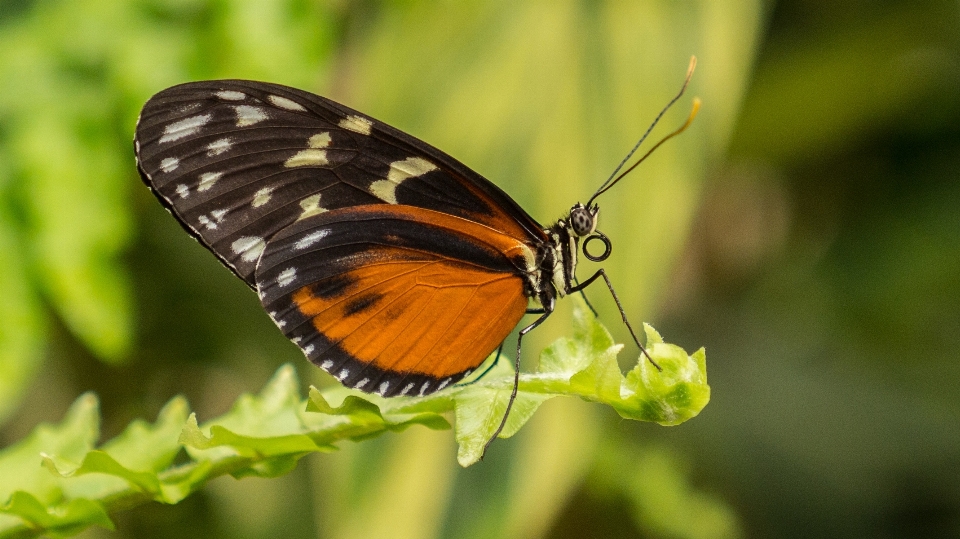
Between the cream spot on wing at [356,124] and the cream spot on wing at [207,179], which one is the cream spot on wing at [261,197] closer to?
the cream spot on wing at [207,179]

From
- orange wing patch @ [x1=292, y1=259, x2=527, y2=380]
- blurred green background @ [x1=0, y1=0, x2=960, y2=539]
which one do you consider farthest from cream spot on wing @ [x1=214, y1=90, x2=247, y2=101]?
blurred green background @ [x1=0, y1=0, x2=960, y2=539]


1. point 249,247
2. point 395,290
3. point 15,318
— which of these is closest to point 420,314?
point 395,290

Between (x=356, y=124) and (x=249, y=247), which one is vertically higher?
(x=356, y=124)

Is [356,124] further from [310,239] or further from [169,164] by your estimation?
[169,164]

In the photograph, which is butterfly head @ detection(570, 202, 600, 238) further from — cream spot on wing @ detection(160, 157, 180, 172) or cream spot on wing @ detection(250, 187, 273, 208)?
cream spot on wing @ detection(160, 157, 180, 172)

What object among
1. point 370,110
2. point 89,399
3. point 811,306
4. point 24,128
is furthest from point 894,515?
point 24,128

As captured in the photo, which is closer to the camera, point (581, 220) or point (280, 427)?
point (280, 427)

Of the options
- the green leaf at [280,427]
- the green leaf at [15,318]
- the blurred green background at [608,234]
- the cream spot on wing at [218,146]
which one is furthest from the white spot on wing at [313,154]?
the green leaf at [15,318]

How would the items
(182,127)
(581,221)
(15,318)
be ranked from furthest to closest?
1. (15,318)
2. (581,221)
3. (182,127)
